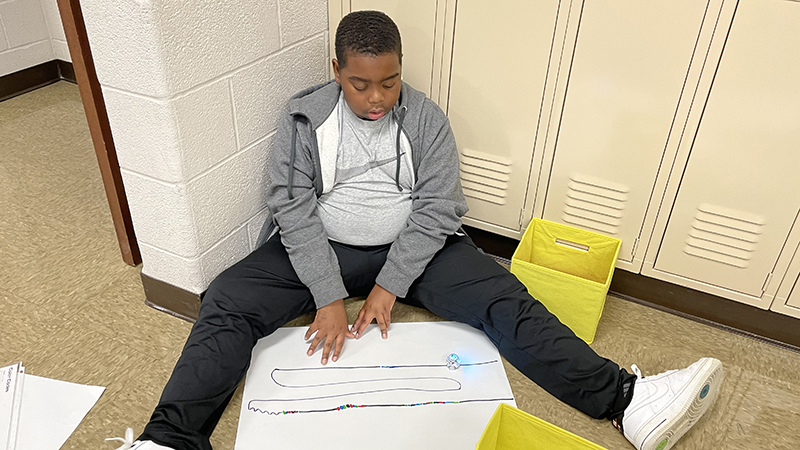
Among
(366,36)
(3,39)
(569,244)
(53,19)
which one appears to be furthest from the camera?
(53,19)

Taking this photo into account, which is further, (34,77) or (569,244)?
(34,77)

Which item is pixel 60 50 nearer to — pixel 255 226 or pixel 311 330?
pixel 255 226

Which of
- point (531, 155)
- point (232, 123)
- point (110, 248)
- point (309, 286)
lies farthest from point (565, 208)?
point (110, 248)

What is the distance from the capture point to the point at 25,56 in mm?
2438

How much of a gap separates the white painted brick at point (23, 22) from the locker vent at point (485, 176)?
6.36 ft

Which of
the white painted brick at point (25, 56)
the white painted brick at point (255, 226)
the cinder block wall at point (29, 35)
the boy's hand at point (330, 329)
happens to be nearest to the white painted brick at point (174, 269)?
the white painted brick at point (255, 226)

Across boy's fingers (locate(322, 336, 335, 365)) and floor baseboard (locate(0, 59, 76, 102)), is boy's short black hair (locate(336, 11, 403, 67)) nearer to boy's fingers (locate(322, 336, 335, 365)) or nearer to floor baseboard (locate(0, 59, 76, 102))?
boy's fingers (locate(322, 336, 335, 365))

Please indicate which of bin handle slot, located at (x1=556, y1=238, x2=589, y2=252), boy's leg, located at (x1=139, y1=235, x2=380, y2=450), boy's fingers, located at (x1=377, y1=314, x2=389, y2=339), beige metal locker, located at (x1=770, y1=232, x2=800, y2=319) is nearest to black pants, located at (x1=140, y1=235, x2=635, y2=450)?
boy's leg, located at (x1=139, y1=235, x2=380, y2=450)

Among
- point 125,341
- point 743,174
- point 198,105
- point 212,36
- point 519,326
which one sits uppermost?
point 212,36

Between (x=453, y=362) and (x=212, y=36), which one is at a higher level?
(x=212, y=36)

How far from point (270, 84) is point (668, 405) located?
1.02m

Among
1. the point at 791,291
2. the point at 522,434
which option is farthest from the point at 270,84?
the point at 791,291

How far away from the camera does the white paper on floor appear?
1104 mm

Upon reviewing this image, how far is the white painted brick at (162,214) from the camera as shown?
1.22 meters
